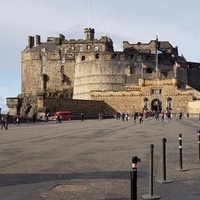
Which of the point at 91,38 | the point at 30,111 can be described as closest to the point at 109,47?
the point at 91,38

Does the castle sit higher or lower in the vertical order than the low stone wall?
higher

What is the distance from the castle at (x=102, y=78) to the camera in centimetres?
6550

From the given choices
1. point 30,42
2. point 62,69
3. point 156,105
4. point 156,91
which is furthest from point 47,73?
point 156,91

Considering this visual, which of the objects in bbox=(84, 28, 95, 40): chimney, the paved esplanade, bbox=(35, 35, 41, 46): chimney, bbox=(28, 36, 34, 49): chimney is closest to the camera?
the paved esplanade

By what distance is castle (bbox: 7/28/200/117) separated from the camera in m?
65.5

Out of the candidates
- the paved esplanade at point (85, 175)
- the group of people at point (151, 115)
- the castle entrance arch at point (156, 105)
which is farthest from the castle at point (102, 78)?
the paved esplanade at point (85, 175)

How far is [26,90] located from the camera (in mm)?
82062

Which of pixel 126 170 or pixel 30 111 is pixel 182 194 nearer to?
pixel 126 170

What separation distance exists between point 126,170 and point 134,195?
12.2 feet

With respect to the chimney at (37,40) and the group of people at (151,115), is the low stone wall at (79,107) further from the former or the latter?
the chimney at (37,40)

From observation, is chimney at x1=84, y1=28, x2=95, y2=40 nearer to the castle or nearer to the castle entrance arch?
the castle

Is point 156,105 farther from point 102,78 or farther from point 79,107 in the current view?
point 79,107

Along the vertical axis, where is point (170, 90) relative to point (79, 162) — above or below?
above

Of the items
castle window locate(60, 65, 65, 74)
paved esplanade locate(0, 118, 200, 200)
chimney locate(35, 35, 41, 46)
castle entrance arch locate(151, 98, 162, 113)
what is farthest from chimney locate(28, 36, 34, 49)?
paved esplanade locate(0, 118, 200, 200)
